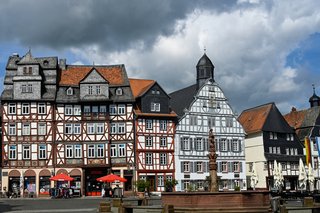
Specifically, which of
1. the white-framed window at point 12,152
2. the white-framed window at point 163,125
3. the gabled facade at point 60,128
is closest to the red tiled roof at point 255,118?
the white-framed window at point 163,125

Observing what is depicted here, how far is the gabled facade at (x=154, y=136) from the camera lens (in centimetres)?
5875

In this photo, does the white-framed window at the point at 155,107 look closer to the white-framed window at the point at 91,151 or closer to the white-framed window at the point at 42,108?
the white-framed window at the point at 91,151

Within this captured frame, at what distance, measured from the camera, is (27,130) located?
185 feet

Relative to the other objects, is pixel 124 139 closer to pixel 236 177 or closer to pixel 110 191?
pixel 110 191

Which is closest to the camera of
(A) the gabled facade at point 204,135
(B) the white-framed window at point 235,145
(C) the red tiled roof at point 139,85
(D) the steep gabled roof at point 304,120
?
(A) the gabled facade at point 204,135

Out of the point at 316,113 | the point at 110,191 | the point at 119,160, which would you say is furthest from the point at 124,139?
the point at 316,113

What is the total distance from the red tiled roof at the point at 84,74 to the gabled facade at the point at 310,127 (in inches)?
1100

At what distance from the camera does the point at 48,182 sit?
56344 mm

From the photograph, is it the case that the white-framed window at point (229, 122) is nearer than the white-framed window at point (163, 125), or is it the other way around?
the white-framed window at point (163, 125)

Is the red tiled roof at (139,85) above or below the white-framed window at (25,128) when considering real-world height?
above

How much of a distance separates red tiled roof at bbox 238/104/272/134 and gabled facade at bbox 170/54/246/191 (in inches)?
152

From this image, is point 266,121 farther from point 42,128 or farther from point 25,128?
point 25,128

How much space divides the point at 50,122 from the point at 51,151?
10.2ft

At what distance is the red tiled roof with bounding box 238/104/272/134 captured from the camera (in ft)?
225
